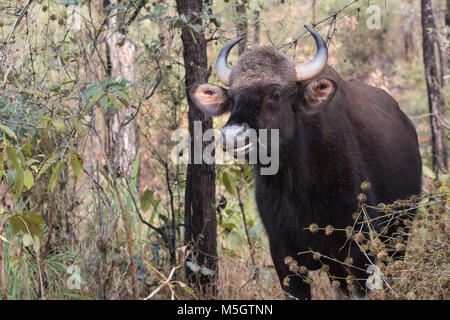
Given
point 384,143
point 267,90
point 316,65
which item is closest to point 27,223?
point 267,90

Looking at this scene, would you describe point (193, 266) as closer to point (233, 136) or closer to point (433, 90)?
point (233, 136)

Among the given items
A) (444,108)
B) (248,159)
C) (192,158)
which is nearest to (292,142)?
(248,159)

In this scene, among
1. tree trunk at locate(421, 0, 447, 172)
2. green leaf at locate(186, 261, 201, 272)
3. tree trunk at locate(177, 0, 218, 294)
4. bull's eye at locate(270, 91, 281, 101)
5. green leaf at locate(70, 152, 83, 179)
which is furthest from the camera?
tree trunk at locate(421, 0, 447, 172)

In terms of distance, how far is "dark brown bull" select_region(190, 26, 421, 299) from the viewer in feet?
14.9

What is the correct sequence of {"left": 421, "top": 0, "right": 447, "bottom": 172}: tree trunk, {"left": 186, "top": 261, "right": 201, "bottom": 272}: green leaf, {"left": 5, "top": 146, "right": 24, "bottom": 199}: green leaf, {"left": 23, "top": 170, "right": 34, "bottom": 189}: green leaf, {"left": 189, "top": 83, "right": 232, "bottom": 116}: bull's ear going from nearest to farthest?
{"left": 5, "top": 146, "right": 24, "bottom": 199}: green leaf, {"left": 23, "top": 170, "right": 34, "bottom": 189}: green leaf, {"left": 189, "top": 83, "right": 232, "bottom": 116}: bull's ear, {"left": 186, "top": 261, "right": 201, "bottom": 272}: green leaf, {"left": 421, "top": 0, "right": 447, "bottom": 172}: tree trunk

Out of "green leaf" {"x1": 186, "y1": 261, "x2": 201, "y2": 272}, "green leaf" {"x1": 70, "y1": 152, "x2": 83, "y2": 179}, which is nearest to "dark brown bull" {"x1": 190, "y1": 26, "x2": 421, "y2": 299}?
"green leaf" {"x1": 186, "y1": 261, "x2": 201, "y2": 272}

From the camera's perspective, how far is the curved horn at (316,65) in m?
4.52

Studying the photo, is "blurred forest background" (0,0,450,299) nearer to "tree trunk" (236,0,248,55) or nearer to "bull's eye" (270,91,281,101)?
"tree trunk" (236,0,248,55)

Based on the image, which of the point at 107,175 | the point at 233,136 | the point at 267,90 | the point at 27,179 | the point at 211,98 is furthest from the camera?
the point at 107,175

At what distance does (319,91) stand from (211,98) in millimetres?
883

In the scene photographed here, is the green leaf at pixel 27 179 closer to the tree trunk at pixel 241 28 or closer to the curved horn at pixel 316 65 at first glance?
the curved horn at pixel 316 65

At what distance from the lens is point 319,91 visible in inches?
178

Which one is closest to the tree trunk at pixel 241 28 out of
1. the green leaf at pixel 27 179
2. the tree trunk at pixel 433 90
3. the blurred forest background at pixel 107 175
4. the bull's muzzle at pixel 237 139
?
the blurred forest background at pixel 107 175

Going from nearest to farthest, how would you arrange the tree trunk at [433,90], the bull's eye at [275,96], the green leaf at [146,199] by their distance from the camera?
the bull's eye at [275,96] → the green leaf at [146,199] → the tree trunk at [433,90]
